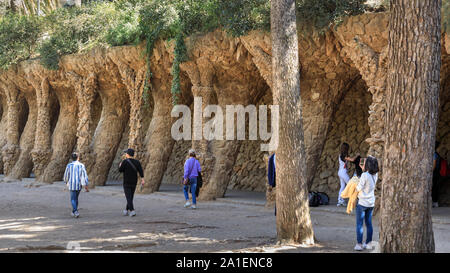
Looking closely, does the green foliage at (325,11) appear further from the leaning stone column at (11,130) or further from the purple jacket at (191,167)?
the leaning stone column at (11,130)

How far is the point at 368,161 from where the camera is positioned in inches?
291

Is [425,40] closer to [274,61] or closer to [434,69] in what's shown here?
[434,69]

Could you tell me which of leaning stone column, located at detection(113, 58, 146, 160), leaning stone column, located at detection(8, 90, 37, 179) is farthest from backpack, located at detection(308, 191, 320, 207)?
leaning stone column, located at detection(8, 90, 37, 179)

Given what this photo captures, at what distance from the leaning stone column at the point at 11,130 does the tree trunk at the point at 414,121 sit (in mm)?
20575

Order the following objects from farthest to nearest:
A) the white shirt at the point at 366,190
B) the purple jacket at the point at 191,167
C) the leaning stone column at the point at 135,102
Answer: the leaning stone column at the point at 135,102
the purple jacket at the point at 191,167
the white shirt at the point at 366,190

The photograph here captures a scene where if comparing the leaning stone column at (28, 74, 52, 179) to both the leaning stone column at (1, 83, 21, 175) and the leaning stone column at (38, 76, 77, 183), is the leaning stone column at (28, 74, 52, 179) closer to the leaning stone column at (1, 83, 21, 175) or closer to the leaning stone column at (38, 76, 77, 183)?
the leaning stone column at (38, 76, 77, 183)

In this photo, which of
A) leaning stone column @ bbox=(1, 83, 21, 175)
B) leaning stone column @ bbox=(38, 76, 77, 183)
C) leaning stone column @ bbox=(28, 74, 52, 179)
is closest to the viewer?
leaning stone column @ bbox=(38, 76, 77, 183)

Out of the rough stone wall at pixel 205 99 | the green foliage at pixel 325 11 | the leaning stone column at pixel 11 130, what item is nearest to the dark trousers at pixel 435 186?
the rough stone wall at pixel 205 99

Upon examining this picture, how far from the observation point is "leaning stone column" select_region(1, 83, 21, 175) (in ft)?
76.4

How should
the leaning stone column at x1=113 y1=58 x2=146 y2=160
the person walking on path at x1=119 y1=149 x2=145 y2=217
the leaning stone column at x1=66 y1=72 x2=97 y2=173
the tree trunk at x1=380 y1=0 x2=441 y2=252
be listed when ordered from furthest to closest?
the leaning stone column at x1=66 y1=72 x2=97 y2=173, the leaning stone column at x1=113 y1=58 x2=146 y2=160, the person walking on path at x1=119 y1=149 x2=145 y2=217, the tree trunk at x1=380 y1=0 x2=441 y2=252

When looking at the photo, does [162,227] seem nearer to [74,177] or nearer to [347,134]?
[74,177]

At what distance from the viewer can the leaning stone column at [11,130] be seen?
23297 mm

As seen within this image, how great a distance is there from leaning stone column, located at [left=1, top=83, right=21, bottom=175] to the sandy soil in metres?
8.74

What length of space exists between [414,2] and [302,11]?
6.08 meters
